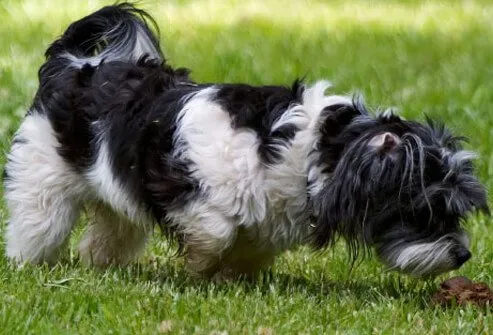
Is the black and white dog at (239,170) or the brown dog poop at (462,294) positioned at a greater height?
the black and white dog at (239,170)

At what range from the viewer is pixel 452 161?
5.44 m

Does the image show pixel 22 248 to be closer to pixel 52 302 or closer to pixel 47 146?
pixel 47 146

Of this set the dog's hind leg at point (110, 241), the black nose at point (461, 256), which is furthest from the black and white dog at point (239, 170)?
the dog's hind leg at point (110, 241)

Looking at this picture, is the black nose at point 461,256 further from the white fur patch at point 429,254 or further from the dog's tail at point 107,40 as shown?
the dog's tail at point 107,40

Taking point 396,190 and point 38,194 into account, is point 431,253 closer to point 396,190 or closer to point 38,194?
point 396,190

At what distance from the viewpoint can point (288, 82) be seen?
11172mm

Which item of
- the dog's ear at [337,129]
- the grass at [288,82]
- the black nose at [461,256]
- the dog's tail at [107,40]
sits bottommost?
the grass at [288,82]

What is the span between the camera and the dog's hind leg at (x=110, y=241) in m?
6.66

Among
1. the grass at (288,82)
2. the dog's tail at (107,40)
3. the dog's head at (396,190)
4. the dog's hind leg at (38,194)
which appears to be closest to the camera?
the grass at (288,82)

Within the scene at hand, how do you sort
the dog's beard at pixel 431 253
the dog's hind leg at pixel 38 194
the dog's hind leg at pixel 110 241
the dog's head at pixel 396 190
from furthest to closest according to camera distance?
1. the dog's hind leg at pixel 110 241
2. the dog's hind leg at pixel 38 194
3. the dog's beard at pixel 431 253
4. the dog's head at pixel 396 190

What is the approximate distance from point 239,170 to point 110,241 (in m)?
1.41

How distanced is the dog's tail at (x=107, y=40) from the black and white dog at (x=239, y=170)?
202 mm

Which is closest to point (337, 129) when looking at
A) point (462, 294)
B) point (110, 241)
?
point (462, 294)

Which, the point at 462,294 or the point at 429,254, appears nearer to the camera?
→ the point at 429,254
